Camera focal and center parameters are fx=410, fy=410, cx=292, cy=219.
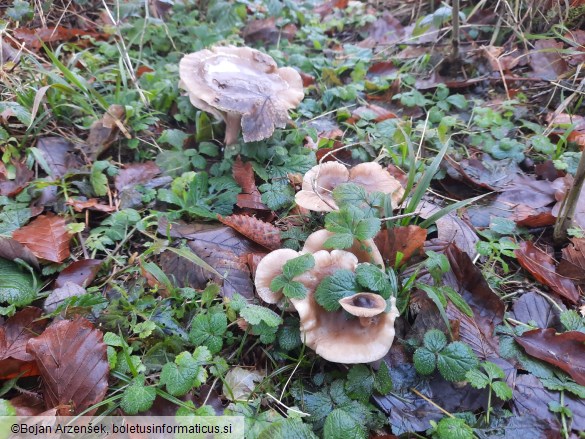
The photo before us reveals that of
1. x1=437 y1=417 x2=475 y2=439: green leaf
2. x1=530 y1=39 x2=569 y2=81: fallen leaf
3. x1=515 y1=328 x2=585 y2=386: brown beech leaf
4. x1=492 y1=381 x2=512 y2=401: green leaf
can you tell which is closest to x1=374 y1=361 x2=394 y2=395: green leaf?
x1=437 y1=417 x2=475 y2=439: green leaf

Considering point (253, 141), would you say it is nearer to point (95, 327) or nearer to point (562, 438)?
point (95, 327)

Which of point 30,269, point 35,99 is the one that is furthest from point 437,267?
point 35,99

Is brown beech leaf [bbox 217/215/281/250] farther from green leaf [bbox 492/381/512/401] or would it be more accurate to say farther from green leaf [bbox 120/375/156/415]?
green leaf [bbox 492/381/512/401]

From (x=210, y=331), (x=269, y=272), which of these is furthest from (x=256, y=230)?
(x=210, y=331)

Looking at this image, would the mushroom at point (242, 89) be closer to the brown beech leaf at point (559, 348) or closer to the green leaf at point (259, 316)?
the green leaf at point (259, 316)

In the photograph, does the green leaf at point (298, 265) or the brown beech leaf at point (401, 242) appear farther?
the brown beech leaf at point (401, 242)

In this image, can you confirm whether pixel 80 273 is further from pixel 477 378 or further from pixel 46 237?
pixel 477 378

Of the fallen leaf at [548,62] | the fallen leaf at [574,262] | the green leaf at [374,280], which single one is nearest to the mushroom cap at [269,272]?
the green leaf at [374,280]
